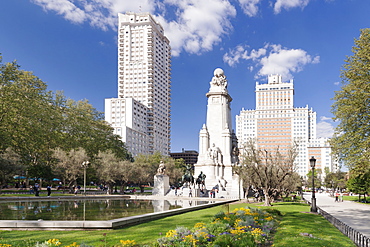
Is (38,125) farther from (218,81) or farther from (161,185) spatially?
(218,81)

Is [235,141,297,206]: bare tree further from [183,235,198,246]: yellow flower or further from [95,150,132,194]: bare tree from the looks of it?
[95,150,132,194]: bare tree

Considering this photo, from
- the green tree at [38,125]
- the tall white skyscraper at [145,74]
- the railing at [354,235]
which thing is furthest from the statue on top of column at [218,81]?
the tall white skyscraper at [145,74]

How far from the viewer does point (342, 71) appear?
29109 millimetres

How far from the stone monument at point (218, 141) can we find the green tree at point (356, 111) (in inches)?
1619

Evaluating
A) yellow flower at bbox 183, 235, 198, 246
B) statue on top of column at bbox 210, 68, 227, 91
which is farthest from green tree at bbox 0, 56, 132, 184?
yellow flower at bbox 183, 235, 198, 246

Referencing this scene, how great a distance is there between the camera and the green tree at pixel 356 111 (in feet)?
82.0

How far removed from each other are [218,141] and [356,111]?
50.9 meters

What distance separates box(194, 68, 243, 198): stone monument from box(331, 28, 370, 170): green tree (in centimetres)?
4113

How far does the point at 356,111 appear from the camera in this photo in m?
25.4

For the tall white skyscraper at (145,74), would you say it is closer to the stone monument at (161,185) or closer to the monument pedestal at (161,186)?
the stone monument at (161,185)

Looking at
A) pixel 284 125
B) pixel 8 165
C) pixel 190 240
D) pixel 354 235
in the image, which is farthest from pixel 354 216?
pixel 284 125

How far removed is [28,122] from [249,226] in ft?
152

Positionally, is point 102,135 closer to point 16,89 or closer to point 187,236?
point 16,89

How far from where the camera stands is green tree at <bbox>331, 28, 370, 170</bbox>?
82.0 ft
